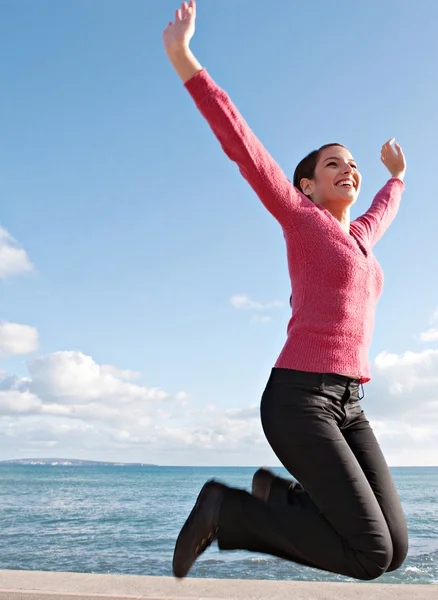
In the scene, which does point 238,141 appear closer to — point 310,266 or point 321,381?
point 310,266

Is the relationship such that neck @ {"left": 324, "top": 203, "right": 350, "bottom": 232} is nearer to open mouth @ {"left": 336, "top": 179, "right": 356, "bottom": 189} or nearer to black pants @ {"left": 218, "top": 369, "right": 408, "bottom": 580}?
open mouth @ {"left": 336, "top": 179, "right": 356, "bottom": 189}

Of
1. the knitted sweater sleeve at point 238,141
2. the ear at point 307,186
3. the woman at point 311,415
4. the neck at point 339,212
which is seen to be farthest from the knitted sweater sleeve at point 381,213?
the knitted sweater sleeve at point 238,141

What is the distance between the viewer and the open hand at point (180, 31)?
8.26 ft

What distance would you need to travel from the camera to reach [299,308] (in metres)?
2.62

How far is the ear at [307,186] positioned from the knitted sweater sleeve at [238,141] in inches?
17.3

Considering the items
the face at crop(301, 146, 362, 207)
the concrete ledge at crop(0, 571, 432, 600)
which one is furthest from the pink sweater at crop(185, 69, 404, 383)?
the concrete ledge at crop(0, 571, 432, 600)

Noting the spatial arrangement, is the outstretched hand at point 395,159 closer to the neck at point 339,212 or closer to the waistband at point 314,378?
the neck at point 339,212

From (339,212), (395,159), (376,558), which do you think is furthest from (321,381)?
(395,159)

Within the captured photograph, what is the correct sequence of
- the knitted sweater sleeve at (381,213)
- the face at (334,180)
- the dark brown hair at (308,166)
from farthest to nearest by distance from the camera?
the knitted sweater sleeve at (381,213), the dark brown hair at (308,166), the face at (334,180)

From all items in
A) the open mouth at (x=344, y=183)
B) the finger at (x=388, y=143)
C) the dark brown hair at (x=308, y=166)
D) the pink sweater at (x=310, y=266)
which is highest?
the finger at (x=388, y=143)

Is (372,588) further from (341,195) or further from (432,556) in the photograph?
(432,556)

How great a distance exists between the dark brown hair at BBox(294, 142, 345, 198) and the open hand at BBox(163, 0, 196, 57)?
0.86 m

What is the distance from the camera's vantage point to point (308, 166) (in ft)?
10.0

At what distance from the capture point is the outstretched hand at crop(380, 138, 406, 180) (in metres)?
3.81
